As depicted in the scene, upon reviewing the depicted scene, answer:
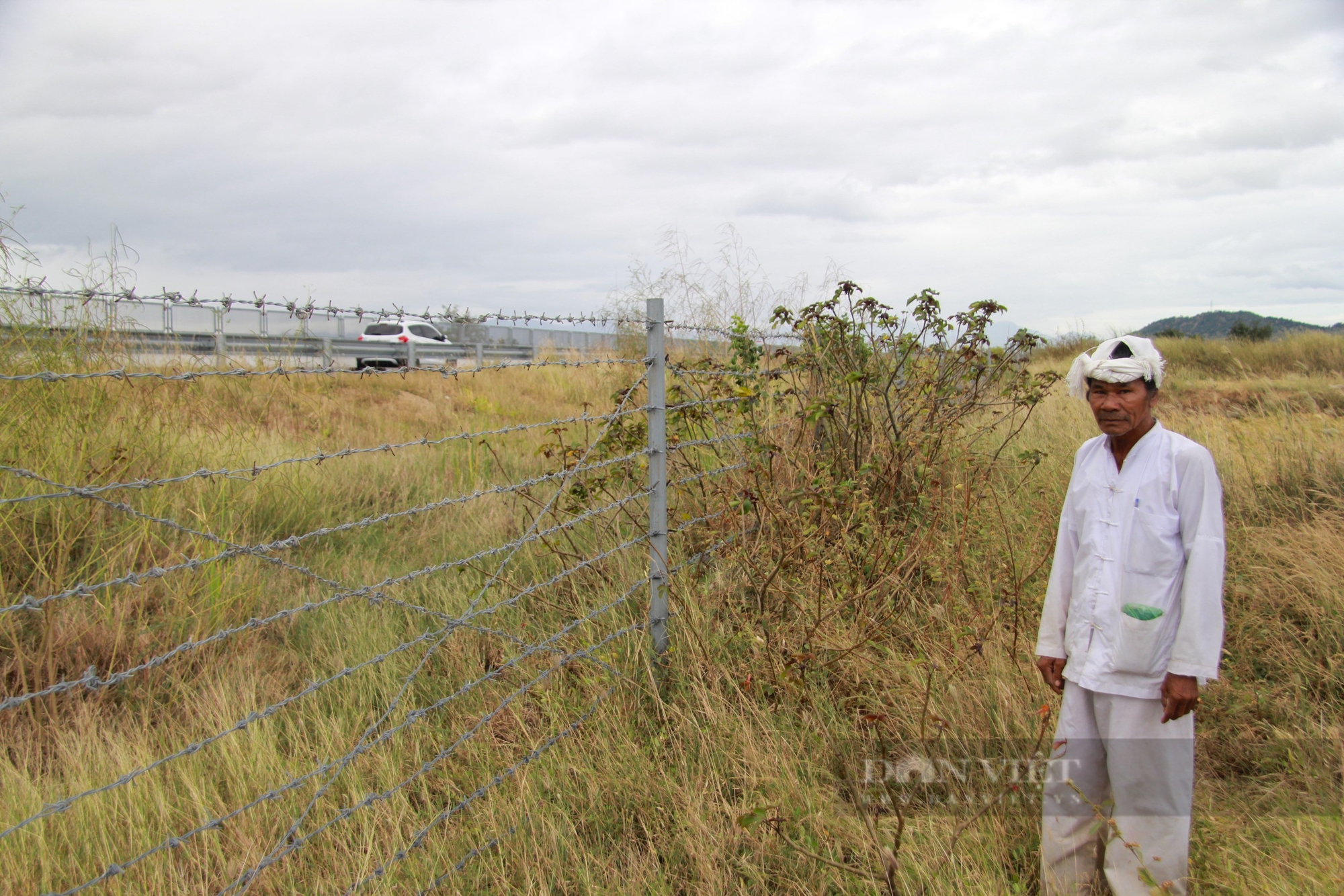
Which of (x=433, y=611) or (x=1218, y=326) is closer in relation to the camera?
(x=433, y=611)

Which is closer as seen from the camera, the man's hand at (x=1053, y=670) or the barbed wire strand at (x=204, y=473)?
the barbed wire strand at (x=204, y=473)

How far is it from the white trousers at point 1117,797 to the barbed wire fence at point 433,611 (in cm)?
162

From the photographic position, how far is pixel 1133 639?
2141mm

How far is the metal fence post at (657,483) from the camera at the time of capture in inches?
133

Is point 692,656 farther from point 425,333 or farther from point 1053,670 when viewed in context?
point 425,333

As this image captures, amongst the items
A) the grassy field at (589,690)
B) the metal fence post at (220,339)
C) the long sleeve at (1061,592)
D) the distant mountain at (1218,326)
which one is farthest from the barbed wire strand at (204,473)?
the distant mountain at (1218,326)

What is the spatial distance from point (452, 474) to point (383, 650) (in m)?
3.24

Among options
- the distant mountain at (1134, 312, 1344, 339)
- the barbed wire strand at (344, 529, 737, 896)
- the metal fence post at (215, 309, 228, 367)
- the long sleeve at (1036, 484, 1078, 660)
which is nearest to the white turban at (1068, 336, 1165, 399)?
the long sleeve at (1036, 484, 1078, 660)

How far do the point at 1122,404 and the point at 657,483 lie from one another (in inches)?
70.9

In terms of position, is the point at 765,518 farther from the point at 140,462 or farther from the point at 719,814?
the point at 140,462

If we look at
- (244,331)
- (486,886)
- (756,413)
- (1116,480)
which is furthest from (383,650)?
(244,331)

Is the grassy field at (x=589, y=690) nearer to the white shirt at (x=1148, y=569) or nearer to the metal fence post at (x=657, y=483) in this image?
the metal fence post at (x=657, y=483)

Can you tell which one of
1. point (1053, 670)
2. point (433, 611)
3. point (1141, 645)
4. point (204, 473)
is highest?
point (204, 473)

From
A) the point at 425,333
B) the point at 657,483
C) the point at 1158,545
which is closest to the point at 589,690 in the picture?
the point at 657,483
